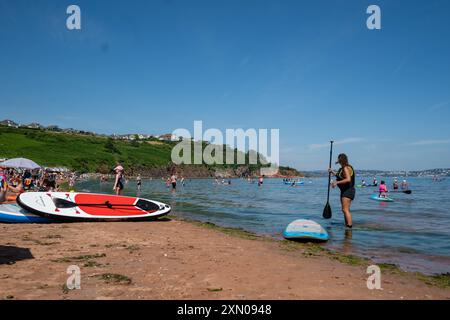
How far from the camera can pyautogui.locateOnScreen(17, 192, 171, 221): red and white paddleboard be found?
13156mm

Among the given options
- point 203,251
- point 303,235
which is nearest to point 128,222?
point 203,251

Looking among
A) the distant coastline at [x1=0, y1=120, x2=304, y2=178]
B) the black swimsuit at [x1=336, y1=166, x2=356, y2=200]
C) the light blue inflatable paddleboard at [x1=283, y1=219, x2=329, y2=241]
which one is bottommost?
the light blue inflatable paddleboard at [x1=283, y1=219, x2=329, y2=241]

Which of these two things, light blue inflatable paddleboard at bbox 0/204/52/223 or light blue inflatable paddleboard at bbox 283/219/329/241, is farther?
light blue inflatable paddleboard at bbox 0/204/52/223

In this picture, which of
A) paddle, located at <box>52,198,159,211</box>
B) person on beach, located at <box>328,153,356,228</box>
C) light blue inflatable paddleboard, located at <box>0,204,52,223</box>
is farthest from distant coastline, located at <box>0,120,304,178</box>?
person on beach, located at <box>328,153,356,228</box>

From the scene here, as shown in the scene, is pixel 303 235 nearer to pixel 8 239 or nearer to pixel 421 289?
pixel 421 289

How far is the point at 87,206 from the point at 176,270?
862cm

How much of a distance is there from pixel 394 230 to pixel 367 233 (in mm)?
2016

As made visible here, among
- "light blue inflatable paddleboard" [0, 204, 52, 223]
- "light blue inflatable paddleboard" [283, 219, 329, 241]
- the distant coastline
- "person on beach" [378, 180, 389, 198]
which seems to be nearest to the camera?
"light blue inflatable paddleboard" [283, 219, 329, 241]

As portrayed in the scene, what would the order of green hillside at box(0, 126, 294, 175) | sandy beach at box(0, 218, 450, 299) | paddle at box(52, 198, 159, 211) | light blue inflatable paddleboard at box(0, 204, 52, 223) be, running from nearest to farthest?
sandy beach at box(0, 218, 450, 299) → light blue inflatable paddleboard at box(0, 204, 52, 223) → paddle at box(52, 198, 159, 211) → green hillside at box(0, 126, 294, 175)

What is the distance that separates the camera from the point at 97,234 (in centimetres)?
1102

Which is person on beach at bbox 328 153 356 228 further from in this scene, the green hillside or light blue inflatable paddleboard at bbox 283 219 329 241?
the green hillside

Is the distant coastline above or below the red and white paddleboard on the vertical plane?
above

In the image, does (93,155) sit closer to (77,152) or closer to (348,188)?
(77,152)

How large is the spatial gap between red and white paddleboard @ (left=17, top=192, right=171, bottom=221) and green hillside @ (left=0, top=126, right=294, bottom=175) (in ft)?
257
